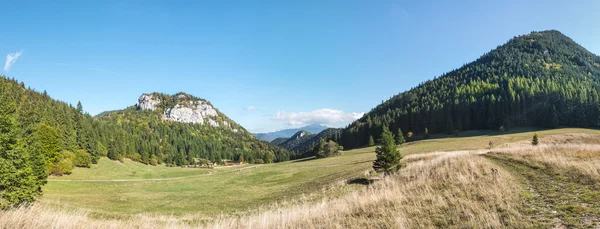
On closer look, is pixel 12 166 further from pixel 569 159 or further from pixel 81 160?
pixel 81 160

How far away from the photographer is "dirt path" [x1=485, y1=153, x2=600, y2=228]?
7270 millimetres

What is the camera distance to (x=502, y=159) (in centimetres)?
1973

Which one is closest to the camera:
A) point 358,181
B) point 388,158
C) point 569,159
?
point 569,159

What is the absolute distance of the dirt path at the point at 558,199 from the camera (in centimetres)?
727

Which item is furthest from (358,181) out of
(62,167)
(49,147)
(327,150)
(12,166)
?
(327,150)

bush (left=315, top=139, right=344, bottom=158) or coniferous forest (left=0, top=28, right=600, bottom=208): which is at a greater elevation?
coniferous forest (left=0, top=28, right=600, bottom=208)

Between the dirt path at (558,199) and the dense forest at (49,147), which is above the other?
the dense forest at (49,147)

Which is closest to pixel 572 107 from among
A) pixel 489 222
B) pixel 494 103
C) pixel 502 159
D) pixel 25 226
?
pixel 494 103

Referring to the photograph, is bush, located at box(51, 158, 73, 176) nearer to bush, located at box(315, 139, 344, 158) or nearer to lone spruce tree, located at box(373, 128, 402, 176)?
lone spruce tree, located at box(373, 128, 402, 176)

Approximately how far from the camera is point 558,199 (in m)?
9.41

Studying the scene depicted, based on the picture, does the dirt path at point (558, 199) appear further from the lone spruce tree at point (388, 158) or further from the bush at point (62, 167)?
the bush at point (62, 167)

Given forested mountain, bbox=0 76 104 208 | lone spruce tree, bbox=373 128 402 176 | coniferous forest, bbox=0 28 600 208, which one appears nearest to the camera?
forested mountain, bbox=0 76 104 208

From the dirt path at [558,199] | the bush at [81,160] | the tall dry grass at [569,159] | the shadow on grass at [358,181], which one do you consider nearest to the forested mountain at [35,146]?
the bush at [81,160]

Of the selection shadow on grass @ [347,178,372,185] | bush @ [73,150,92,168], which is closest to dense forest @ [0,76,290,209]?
bush @ [73,150,92,168]
